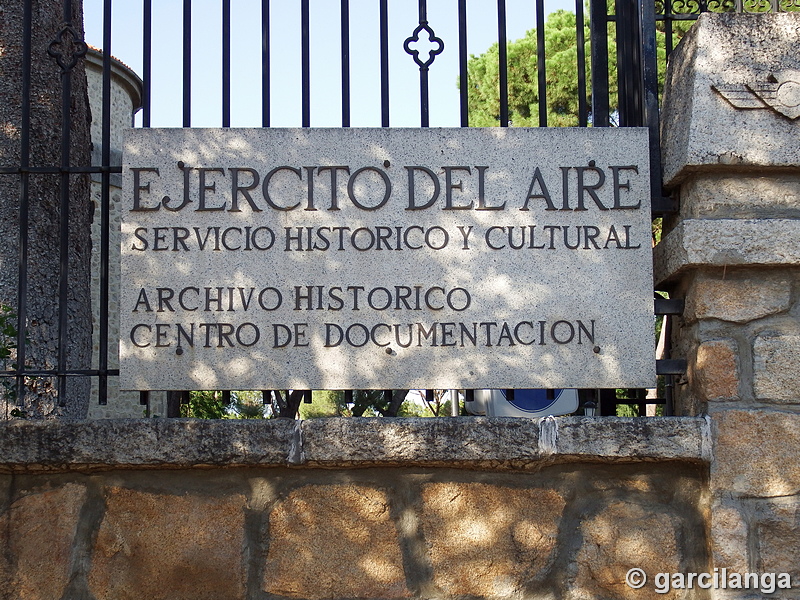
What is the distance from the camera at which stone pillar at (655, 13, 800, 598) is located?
2613 millimetres

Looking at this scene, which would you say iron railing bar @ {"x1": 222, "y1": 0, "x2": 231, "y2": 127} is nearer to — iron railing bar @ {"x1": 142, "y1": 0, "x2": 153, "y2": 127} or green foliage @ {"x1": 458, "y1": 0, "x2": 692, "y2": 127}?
iron railing bar @ {"x1": 142, "y1": 0, "x2": 153, "y2": 127}

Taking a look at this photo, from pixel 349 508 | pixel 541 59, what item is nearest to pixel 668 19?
pixel 541 59

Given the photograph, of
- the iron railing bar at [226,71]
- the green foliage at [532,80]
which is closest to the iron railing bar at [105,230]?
the iron railing bar at [226,71]

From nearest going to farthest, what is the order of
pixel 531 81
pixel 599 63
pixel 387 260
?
pixel 387 260 < pixel 599 63 < pixel 531 81

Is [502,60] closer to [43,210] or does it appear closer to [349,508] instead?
[349,508]

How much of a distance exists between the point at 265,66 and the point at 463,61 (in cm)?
71

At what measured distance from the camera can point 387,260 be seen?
286 centimetres

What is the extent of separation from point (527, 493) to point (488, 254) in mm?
809

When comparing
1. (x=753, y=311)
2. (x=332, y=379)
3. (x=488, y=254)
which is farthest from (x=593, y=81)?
(x=332, y=379)

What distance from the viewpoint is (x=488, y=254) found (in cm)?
286

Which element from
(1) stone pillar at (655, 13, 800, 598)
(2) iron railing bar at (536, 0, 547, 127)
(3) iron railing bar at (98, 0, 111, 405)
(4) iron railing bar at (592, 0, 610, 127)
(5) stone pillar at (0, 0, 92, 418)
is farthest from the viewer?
(5) stone pillar at (0, 0, 92, 418)

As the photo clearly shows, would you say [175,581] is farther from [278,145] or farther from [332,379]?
[278,145]

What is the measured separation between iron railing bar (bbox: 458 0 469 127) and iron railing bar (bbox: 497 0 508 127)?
0.40 ft

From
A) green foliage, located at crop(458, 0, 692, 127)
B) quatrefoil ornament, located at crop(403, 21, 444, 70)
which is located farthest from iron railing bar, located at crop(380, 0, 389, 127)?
green foliage, located at crop(458, 0, 692, 127)
